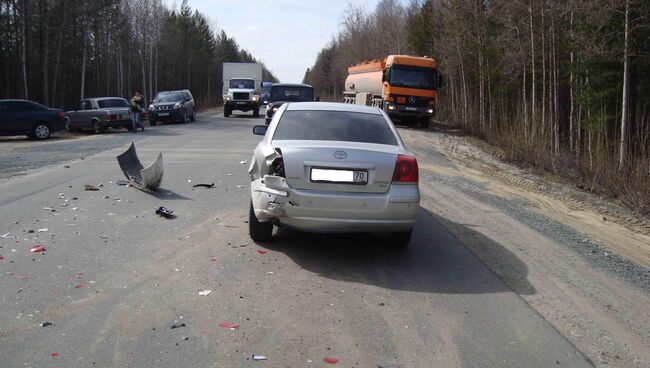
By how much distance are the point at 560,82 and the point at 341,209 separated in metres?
25.0

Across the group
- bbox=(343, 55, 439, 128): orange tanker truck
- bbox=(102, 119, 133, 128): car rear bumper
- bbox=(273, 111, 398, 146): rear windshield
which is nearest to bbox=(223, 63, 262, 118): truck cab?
bbox=(343, 55, 439, 128): orange tanker truck

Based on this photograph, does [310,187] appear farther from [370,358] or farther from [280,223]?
[370,358]

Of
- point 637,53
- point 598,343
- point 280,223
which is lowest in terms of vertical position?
point 598,343

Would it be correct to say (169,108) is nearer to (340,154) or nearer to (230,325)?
(340,154)

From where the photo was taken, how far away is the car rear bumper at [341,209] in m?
6.05

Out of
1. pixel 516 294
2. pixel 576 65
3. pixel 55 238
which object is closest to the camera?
pixel 516 294

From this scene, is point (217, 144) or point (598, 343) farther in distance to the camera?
point (217, 144)

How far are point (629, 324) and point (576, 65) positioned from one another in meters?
21.6

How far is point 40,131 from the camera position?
24.7 m

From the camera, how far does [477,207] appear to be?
9.87 m

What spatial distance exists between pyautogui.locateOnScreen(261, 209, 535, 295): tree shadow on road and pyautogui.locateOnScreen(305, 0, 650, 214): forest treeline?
6164 mm

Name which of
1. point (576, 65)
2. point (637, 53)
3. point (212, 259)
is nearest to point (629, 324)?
point (212, 259)

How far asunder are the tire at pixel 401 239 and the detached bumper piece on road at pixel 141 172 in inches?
194

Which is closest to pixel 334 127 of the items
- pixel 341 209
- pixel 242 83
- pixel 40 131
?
pixel 341 209
